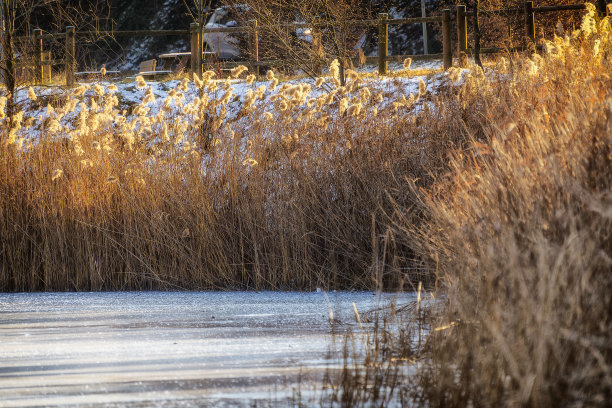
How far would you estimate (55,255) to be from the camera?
667 cm

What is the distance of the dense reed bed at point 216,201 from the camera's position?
21.3 feet

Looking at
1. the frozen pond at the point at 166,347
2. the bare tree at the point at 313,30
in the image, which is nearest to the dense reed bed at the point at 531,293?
the frozen pond at the point at 166,347

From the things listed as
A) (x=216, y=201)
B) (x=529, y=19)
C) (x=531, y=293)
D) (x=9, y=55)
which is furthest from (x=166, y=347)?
(x=529, y=19)

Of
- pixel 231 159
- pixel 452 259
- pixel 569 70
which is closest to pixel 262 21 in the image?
pixel 231 159

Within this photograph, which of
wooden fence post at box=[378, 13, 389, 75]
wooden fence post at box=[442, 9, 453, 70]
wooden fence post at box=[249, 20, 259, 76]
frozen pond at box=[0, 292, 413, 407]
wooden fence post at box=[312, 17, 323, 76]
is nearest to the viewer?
frozen pond at box=[0, 292, 413, 407]

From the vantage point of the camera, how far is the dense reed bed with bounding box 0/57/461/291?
6488 millimetres

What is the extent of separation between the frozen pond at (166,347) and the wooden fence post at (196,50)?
786cm

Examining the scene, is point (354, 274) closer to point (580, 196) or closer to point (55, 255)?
point (55, 255)

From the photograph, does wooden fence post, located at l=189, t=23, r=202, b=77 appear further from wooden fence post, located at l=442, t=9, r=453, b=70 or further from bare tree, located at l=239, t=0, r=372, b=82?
wooden fence post, located at l=442, t=9, r=453, b=70

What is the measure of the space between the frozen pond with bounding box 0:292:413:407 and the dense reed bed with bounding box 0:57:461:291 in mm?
424

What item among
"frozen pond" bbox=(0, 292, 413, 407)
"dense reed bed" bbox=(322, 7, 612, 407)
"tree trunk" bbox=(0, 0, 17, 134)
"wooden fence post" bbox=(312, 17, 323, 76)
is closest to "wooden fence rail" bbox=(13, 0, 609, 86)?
"wooden fence post" bbox=(312, 17, 323, 76)

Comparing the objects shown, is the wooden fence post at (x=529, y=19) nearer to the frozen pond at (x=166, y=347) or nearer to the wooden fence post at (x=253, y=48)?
the wooden fence post at (x=253, y=48)

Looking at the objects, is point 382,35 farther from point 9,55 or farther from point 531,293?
point 531,293

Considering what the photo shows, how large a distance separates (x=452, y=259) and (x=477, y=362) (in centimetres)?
175
